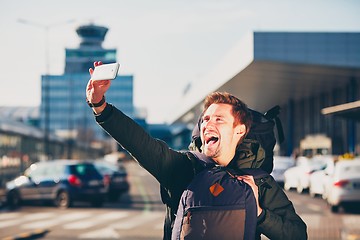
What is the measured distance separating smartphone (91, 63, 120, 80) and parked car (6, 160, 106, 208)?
811 inches

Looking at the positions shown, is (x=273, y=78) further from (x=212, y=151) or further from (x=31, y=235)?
(x=212, y=151)

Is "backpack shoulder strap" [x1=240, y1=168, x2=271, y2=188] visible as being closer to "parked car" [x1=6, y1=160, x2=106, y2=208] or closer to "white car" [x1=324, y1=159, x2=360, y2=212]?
"white car" [x1=324, y1=159, x2=360, y2=212]

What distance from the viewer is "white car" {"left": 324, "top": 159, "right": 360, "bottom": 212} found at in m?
Result: 20.5

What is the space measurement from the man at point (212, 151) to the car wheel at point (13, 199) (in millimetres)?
21421

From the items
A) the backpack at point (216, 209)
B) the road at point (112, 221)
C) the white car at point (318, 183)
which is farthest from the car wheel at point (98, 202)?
the backpack at point (216, 209)

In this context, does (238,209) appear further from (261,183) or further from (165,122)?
(165,122)

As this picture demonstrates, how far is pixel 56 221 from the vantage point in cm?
1827

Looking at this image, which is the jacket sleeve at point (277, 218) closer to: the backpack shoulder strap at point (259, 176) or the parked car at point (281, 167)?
the backpack shoulder strap at point (259, 176)

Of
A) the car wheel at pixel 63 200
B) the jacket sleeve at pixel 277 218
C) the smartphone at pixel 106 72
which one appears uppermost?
the smartphone at pixel 106 72

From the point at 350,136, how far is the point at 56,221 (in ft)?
121

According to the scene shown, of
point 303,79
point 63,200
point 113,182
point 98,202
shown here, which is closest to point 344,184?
point 98,202

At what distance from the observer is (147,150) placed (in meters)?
3.35

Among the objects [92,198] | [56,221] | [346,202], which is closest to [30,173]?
[92,198]

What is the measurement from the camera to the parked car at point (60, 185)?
2366 centimetres
